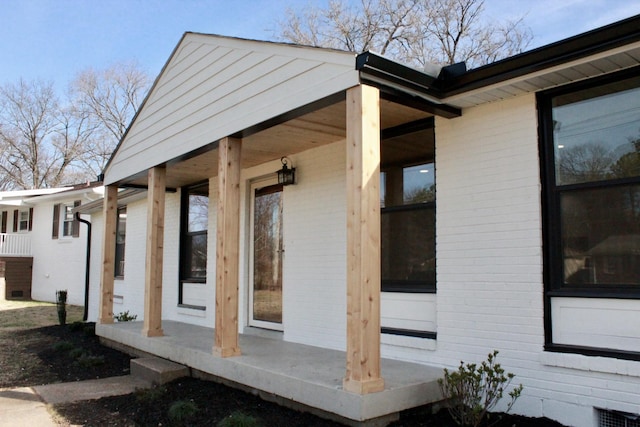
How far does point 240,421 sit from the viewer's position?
4.00m

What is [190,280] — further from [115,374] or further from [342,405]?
[342,405]

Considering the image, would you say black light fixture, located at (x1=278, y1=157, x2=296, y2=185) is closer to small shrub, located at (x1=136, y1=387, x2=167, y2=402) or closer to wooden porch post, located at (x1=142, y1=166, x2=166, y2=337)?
wooden porch post, located at (x1=142, y1=166, x2=166, y2=337)

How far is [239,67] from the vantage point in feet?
18.3

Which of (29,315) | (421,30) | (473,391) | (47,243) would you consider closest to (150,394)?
(473,391)

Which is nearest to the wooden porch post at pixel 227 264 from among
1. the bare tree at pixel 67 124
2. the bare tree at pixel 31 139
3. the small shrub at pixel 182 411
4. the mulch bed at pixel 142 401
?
the mulch bed at pixel 142 401

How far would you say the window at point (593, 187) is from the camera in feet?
12.3

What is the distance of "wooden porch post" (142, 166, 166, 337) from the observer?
7.01 meters

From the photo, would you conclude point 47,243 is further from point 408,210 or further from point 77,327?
point 408,210

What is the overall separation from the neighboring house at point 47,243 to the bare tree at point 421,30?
33.7 feet

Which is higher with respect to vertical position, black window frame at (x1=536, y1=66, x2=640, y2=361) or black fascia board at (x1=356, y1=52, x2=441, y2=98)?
black fascia board at (x1=356, y1=52, x2=441, y2=98)

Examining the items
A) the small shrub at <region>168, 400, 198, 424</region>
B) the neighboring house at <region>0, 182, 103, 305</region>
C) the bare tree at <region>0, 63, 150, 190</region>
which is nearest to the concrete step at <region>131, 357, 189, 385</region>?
the small shrub at <region>168, 400, 198, 424</region>

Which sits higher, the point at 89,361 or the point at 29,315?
the point at 89,361

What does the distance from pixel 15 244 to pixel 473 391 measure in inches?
844

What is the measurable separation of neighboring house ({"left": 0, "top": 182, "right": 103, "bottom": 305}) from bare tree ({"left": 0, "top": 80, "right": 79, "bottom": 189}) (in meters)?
8.33
